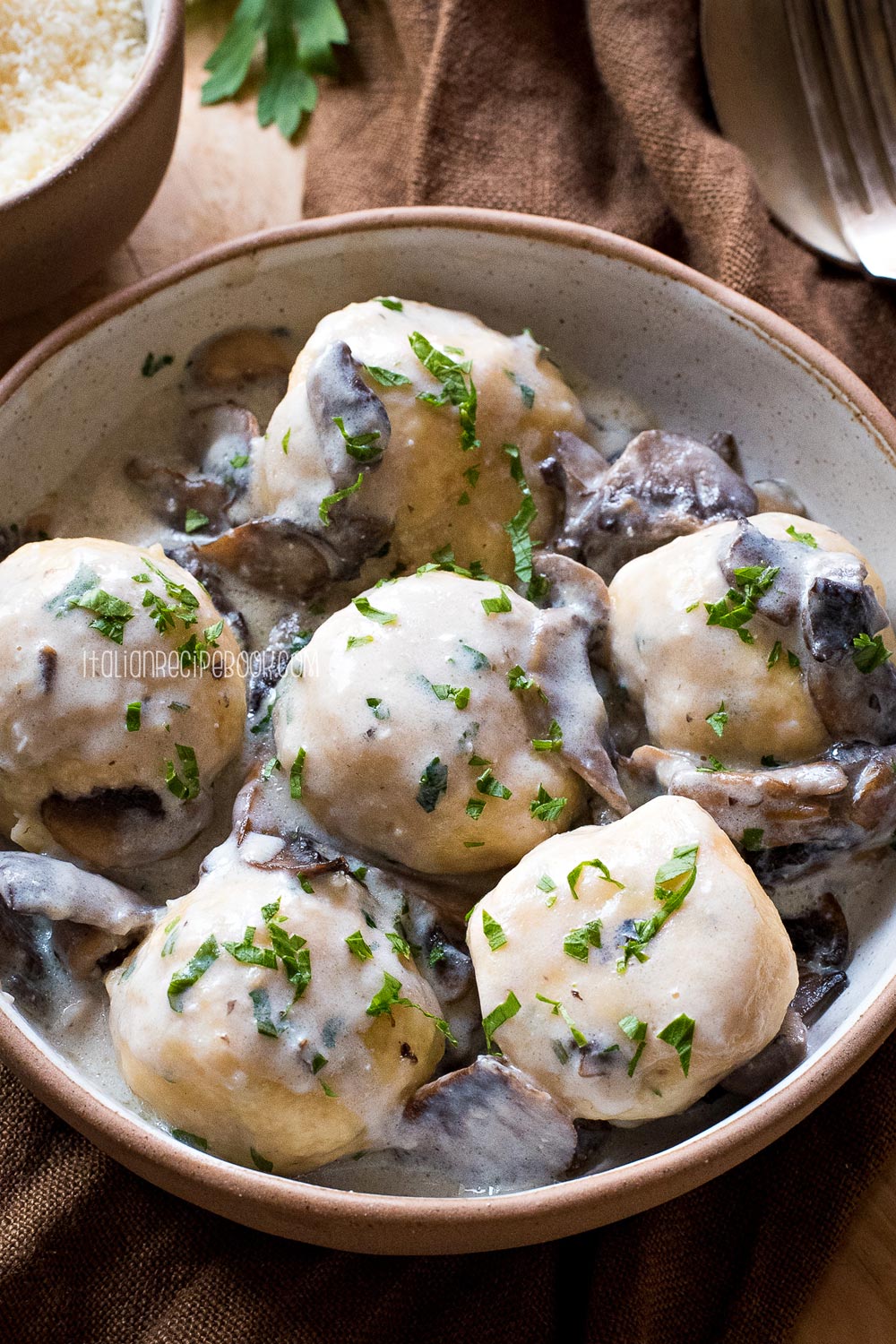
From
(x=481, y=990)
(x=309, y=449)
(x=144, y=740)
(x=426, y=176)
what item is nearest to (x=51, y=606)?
(x=144, y=740)

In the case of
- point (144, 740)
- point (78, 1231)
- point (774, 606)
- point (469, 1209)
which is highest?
point (774, 606)

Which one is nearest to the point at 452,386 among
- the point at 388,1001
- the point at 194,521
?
the point at 194,521

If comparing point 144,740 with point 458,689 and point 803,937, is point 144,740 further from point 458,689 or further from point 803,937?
point 803,937

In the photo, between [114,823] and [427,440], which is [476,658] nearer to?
[427,440]

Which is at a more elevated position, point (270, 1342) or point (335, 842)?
point (335, 842)

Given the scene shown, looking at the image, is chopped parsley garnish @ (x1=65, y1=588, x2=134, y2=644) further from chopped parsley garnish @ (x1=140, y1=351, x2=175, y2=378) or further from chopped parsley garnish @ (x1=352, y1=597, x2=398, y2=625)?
chopped parsley garnish @ (x1=140, y1=351, x2=175, y2=378)

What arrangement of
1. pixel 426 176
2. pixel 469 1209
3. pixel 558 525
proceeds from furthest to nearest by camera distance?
pixel 426 176 < pixel 558 525 < pixel 469 1209
